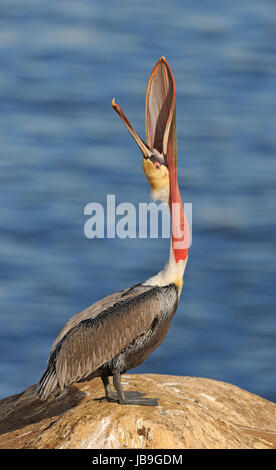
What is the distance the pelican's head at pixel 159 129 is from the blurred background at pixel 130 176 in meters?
9.85

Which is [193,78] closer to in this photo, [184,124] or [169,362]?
[184,124]

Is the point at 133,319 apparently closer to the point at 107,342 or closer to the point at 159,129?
the point at 107,342

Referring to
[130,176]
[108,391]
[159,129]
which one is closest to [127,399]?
[108,391]

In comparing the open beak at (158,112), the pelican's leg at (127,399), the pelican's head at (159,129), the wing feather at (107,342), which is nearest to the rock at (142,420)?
the pelican's leg at (127,399)

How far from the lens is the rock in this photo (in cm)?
1092

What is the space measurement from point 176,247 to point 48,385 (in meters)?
2.08

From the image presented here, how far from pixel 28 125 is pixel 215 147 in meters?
5.33

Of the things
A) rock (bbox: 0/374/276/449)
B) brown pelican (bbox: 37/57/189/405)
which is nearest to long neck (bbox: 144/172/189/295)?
brown pelican (bbox: 37/57/189/405)

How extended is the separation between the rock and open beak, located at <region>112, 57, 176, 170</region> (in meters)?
2.80

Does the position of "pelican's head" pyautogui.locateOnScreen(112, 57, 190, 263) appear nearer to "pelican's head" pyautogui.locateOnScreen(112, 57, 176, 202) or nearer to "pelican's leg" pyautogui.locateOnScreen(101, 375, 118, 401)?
"pelican's head" pyautogui.locateOnScreen(112, 57, 176, 202)

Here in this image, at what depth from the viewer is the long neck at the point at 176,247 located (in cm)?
1169

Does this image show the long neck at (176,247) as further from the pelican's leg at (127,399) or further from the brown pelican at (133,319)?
the pelican's leg at (127,399)

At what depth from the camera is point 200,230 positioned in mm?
24375

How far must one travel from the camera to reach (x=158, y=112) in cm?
1209
